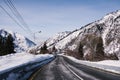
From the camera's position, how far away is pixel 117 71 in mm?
27203

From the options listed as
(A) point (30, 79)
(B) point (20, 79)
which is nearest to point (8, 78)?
(B) point (20, 79)

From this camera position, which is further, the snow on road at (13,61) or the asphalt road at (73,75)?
the asphalt road at (73,75)

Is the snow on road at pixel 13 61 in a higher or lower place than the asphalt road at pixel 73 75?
higher

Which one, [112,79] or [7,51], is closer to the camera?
[112,79]

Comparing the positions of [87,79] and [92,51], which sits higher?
[92,51]

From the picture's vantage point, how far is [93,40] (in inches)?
3538

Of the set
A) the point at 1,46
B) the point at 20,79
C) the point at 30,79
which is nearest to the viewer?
the point at 20,79

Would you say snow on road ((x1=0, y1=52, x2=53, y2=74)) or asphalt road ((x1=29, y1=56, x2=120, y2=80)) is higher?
snow on road ((x1=0, y1=52, x2=53, y2=74))

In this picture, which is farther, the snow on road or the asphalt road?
the asphalt road

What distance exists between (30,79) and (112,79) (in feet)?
19.2

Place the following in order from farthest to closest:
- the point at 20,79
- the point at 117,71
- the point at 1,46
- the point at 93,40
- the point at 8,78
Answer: the point at 1,46 < the point at 93,40 < the point at 117,71 < the point at 20,79 < the point at 8,78

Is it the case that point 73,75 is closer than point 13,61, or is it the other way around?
point 73,75

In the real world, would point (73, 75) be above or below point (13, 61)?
below

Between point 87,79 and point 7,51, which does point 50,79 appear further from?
point 7,51
